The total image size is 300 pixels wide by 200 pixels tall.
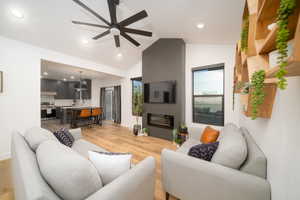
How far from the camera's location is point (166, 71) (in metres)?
3.68

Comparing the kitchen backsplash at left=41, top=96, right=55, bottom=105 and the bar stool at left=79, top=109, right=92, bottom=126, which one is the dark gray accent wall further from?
the kitchen backsplash at left=41, top=96, right=55, bottom=105

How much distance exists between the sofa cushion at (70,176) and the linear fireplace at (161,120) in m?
2.99

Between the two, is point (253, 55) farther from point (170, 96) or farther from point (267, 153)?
point (170, 96)

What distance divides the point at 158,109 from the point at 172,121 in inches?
24.0

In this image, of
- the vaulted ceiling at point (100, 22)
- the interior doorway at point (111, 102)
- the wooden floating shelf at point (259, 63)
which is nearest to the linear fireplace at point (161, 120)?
the interior doorway at point (111, 102)

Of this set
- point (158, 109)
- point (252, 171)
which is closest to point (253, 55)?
point (252, 171)

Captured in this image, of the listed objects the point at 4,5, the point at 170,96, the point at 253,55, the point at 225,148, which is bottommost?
the point at 225,148

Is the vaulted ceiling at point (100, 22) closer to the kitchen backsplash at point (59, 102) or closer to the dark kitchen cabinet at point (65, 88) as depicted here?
the dark kitchen cabinet at point (65, 88)

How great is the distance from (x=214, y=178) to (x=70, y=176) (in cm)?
118

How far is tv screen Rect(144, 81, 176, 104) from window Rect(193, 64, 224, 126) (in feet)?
2.27

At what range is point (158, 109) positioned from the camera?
3852 mm

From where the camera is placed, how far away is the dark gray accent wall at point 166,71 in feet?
11.3

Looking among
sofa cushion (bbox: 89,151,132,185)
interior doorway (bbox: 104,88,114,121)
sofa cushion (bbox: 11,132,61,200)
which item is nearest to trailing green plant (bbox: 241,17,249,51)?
sofa cushion (bbox: 89,151,132,185)

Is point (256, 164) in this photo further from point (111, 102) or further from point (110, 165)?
point (111, 102)
